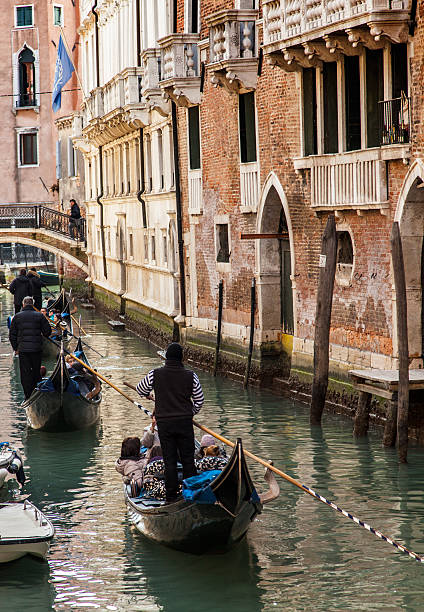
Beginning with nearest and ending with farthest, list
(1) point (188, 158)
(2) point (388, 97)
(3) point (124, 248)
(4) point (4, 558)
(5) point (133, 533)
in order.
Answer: (4) point (4, 558)
(5) point (133, 533)
(2) point (388, 97)
(1) point (188, 158)
(3) point (124, 248)

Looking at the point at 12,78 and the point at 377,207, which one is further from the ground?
the point at 12,78

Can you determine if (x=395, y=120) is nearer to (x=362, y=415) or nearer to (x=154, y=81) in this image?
(x=362, y=415)

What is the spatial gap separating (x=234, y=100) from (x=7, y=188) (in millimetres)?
21623

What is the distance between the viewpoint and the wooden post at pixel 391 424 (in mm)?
10156

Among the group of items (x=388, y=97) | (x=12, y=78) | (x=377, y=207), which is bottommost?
(x=377, y=207)

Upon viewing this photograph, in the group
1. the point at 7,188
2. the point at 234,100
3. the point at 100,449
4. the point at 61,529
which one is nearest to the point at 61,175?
the point at 7,188

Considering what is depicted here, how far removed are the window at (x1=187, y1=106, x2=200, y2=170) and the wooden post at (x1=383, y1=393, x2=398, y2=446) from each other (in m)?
7.35

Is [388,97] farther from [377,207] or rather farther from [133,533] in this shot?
[133,533]

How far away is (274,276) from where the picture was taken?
14.7m

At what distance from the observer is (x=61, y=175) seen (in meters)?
34.9

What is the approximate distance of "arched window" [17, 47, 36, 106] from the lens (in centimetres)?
3541

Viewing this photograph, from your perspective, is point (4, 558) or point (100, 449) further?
point (100, 449)

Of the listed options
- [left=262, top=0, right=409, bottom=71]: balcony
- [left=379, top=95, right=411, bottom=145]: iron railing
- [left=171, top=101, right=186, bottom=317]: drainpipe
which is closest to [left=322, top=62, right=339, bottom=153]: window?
[left=262, top=0, right=409, bottom=71]: balcony

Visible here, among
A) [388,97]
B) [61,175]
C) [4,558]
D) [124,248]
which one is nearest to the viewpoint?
[4,558]
